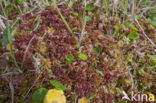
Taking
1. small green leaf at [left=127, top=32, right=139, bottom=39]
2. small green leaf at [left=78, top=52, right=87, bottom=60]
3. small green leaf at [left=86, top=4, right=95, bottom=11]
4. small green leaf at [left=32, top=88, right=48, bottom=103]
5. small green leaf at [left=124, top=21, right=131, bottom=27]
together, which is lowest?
small green leaf at [left=32, top=88, right=48, bottom=103]

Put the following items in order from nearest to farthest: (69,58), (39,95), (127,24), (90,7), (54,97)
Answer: (54,97) < (39,95) < (69,58) < (127,24) < (90,7)

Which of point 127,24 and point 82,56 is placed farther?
point 127,24

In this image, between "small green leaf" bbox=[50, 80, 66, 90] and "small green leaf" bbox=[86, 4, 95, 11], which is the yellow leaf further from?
"small green leaf" bbox=[86, 4, 95, 11]

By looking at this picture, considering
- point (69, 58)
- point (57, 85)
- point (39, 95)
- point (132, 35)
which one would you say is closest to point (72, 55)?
point (69, 58)

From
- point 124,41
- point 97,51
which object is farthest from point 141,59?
point 97,51

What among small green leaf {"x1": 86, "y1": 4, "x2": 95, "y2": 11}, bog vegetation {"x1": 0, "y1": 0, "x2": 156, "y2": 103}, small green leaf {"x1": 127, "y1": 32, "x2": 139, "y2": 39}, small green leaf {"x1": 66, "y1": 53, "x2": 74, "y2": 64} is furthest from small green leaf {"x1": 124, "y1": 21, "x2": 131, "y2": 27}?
small green leaf {"x1": 66, "y1": 53, "x2": 74, "y2": 64}

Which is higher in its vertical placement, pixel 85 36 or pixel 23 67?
pixel 85 36

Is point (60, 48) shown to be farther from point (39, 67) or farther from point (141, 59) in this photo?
point (141, 59)

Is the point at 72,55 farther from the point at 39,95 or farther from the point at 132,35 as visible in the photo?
the point at 132,35
